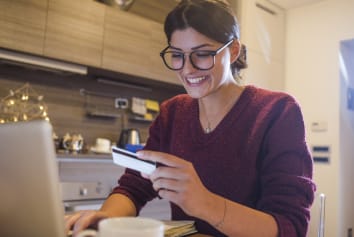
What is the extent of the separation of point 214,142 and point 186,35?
308 mm

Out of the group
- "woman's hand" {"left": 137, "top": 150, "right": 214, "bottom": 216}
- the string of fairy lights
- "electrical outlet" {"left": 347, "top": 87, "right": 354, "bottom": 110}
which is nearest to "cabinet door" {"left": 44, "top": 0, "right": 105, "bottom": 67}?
the string of fairy lights

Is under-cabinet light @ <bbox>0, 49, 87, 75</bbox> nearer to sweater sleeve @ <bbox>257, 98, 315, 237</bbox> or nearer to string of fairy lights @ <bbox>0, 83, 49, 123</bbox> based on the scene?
string of fairy lights @ <bbox>0, 83, 49, 123</bbox>

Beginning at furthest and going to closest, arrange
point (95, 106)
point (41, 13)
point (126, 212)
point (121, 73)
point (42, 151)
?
point (95, 106) → point (121, 73) → point (41, 13) → point (126, 212) → point (42, 151)

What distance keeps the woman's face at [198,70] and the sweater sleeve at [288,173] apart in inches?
7.8

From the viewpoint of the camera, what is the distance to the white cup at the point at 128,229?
42cm


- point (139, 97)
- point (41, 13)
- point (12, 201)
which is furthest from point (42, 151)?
point (139, 97)

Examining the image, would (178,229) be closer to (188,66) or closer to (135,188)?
(135,188)

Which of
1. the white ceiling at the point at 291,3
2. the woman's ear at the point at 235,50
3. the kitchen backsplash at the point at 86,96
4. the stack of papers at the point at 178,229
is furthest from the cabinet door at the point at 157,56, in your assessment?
the stack of papers at the point at 178,229

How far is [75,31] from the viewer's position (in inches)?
90.0

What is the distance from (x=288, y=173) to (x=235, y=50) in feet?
1.42

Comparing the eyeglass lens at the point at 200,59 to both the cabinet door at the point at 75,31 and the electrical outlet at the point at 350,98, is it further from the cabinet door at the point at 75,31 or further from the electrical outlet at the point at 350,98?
the electrical outlet at the point at 350,98

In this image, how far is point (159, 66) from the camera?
273 centimetres

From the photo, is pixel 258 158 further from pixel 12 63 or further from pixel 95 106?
pixel 95 106

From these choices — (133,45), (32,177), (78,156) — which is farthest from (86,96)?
(32,177)
